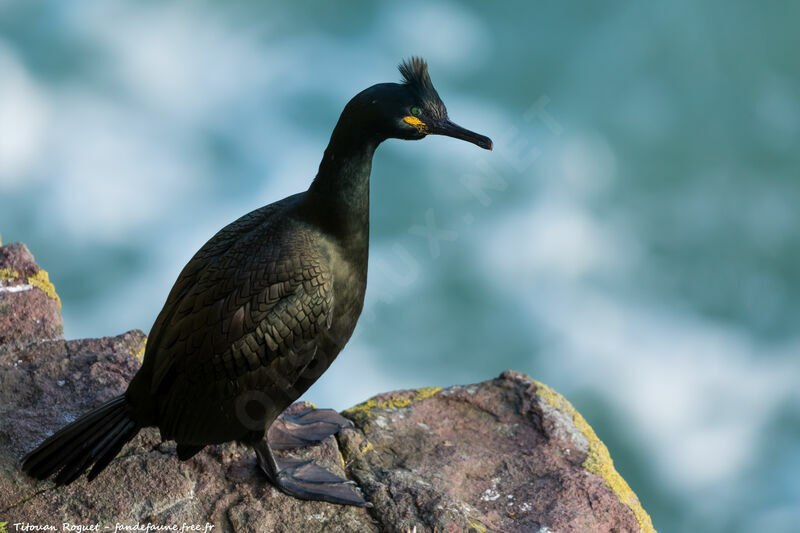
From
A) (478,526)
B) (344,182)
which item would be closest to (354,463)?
(478,526)

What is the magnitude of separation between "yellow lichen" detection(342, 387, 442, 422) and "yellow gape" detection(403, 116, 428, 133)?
1660 millimetres

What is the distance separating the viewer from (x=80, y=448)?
3641 mm

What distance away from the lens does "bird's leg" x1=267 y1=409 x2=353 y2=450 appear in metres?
4.19

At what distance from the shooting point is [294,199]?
3.89m

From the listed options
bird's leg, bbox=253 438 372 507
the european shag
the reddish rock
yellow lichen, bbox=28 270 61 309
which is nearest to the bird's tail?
the european shag

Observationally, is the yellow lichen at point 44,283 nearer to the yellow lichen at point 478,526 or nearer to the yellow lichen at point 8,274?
the yellow lichen at point 8,274

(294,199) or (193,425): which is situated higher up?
(294,199)

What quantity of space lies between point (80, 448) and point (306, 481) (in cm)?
101

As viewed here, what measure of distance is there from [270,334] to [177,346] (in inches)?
16.6

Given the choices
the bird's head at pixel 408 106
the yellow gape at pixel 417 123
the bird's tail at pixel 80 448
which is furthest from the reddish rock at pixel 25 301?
the yellow gape at pixel 417 123

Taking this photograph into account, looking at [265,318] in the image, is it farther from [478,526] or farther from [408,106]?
[478,526]

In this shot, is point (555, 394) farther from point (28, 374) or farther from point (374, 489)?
point (28, 374)

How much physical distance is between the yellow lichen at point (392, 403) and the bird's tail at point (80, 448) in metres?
1.24

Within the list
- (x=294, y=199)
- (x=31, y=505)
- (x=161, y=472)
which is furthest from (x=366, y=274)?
(x=31, y=505)
